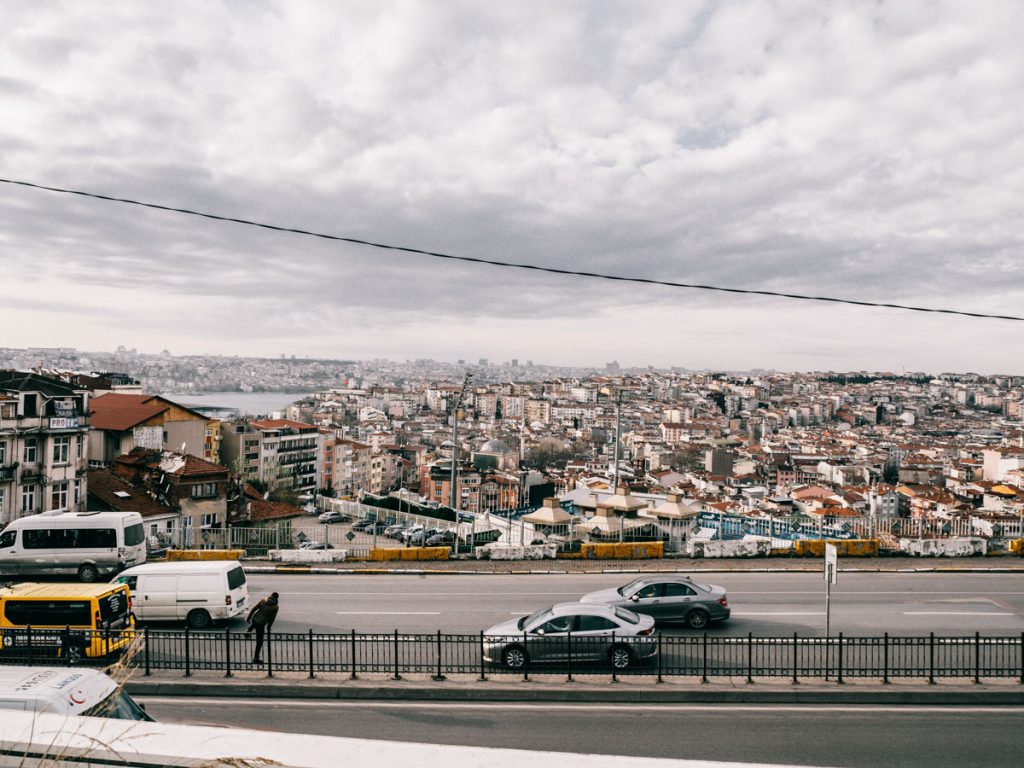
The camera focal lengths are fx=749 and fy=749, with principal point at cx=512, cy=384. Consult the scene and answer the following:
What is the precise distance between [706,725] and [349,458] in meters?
141

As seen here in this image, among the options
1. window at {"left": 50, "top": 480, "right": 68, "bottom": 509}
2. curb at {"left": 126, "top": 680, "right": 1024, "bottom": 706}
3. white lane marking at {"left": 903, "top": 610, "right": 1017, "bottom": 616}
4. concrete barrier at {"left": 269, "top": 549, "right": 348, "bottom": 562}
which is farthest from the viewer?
window at {"left": 50, "top": 480, "right": 68, "bottom": 509}

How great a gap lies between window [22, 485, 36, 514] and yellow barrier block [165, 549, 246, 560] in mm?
15016

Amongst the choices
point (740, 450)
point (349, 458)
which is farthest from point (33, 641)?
point (740, 450)

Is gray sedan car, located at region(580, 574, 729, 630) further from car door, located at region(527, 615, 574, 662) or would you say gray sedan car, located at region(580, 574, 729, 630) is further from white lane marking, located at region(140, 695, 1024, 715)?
white lane marking, located at region(140, 695, 1024, 715)

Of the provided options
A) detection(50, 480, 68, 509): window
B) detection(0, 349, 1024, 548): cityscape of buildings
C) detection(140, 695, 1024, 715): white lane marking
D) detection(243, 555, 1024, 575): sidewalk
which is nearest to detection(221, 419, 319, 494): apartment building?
detection(0, 349, 1024, 548): cityscape of buildings

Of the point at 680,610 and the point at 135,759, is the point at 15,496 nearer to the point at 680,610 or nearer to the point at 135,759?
the point at 680,610

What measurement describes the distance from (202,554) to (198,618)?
8.17 meters

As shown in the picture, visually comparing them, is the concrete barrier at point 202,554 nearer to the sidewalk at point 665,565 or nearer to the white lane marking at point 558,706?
the sidewalk at point 665,565

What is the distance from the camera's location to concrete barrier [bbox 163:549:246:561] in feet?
73.8

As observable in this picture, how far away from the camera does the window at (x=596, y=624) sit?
1239 cm

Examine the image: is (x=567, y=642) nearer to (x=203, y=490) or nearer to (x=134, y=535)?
(x=134, y=535)

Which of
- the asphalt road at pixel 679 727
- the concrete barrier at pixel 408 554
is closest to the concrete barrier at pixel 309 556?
the concrete barrier at pixel 408 554

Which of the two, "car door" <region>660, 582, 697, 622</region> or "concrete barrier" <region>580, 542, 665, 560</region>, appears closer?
"car door" <region>660, 582, 697, 622</region>

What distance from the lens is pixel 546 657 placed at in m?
12.2
